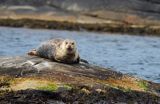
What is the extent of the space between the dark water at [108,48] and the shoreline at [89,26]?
134 centimetres

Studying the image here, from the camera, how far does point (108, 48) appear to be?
29516 mm

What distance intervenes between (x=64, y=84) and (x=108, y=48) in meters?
16.5

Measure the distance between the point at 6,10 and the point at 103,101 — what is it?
28447 millimetres

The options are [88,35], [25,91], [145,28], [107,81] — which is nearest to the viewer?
[25,91]

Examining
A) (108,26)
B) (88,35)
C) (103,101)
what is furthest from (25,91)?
(108,26)

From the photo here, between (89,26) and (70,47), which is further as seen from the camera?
(89,26)

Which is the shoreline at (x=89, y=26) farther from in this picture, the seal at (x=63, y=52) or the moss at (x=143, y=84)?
the moss at (x=143, y=84)

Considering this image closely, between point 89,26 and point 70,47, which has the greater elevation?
point 70,47

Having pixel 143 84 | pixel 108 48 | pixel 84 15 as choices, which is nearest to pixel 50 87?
pixel 143 84

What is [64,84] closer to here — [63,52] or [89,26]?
[63,52]

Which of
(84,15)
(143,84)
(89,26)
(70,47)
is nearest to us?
(143,84)

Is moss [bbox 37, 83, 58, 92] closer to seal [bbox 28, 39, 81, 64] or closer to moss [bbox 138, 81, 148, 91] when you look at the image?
seal [bbox 28, 39, 81, 64]

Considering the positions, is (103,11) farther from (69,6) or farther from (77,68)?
(77,68)

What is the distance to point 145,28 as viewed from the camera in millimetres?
38844
